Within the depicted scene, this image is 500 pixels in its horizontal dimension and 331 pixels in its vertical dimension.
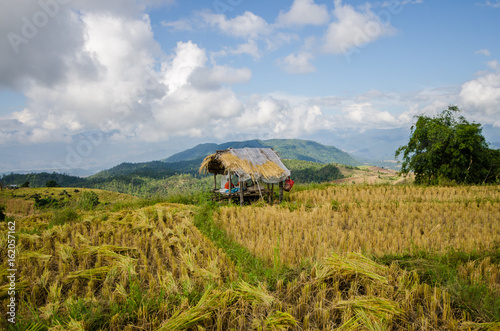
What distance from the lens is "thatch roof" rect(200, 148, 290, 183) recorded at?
8.81 m

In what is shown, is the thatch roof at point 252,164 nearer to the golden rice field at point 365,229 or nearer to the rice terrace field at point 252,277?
the golden rice field at point 365,229

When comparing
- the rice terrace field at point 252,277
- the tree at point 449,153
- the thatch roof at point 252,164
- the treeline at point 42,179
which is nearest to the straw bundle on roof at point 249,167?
the thatch roof at point 252,164

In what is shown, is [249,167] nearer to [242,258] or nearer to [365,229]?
[365,229]

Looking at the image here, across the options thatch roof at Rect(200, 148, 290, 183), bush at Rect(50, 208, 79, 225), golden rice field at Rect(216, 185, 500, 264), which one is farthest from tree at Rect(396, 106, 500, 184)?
bush at Rect(50, 208, 79, 225)

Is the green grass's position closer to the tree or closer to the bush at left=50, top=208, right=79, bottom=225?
the bush at left=50, top=208, right=79, bottom=225

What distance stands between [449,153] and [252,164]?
15441mm

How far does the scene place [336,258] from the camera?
3.49 metres

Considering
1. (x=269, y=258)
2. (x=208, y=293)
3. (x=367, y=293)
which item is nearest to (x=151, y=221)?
(x=269, y=258)

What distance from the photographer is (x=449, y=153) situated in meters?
16.1

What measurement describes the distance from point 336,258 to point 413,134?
60.7 ft

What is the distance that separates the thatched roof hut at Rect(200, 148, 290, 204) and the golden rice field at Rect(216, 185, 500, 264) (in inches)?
56.8

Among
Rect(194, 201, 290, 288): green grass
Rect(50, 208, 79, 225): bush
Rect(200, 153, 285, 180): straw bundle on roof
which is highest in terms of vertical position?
Rect(200, 153, 285, 180): straw bundle on roof

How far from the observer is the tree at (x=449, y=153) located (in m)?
15.5

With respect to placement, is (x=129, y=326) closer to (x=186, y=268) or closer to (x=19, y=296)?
(x=186, y=268)
